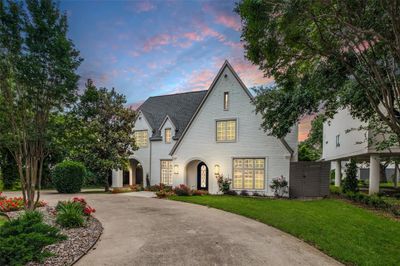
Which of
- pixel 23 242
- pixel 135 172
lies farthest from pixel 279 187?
pixel 135 172

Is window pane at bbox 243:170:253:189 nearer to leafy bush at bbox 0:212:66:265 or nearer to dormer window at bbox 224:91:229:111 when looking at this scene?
dormer window at bbox 224:91:229:111

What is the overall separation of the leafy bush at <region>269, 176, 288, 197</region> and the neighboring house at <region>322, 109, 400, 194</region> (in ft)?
16.0

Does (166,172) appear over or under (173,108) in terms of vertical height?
under

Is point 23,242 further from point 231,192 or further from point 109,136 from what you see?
point 109,136

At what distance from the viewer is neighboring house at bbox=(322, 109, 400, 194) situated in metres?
16.9

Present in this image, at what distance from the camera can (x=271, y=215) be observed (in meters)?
10.3

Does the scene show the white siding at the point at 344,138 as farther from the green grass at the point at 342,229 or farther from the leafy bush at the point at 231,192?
the leafy bush at the point at 231,192

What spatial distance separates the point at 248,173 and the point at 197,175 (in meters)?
4.98

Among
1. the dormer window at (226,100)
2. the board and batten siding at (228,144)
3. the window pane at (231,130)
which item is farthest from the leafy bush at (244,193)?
the dormer window at (226,100)

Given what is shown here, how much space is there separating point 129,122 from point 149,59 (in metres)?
7.49

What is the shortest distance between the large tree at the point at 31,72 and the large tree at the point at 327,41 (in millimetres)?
5582

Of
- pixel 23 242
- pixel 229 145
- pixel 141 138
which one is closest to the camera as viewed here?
pixel 23 242

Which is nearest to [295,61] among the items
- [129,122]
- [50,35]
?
[50,35]

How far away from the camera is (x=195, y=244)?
662 centimetres
